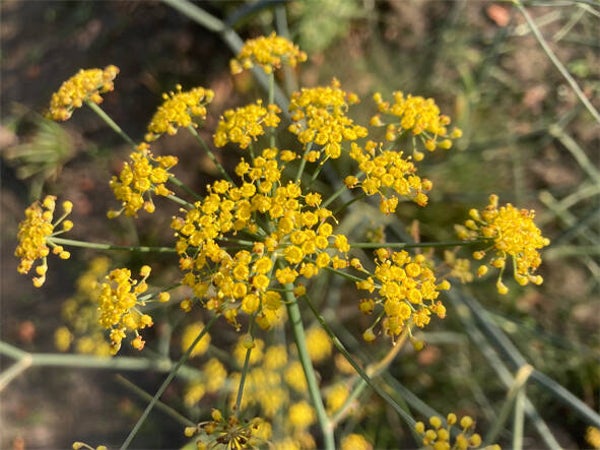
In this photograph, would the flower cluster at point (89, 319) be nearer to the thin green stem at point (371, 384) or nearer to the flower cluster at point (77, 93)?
the flower cluster at point (77, 93)

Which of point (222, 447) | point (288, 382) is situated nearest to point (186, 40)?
point (288, 382)

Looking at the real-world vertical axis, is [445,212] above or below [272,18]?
below

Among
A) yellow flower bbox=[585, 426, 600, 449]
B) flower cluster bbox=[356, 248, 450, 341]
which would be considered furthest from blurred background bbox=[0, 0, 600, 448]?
flower cluster bbox=[356, 248, 450, 341]

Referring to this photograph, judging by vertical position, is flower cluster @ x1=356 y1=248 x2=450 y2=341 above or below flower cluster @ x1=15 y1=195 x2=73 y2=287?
above

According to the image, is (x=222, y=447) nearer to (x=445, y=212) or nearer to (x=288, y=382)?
(x=288, y=382)

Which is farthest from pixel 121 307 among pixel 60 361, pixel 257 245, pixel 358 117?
pixel 358 117

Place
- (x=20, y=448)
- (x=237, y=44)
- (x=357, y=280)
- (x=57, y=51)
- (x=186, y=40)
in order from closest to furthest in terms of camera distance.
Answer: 1. (x=357, y=280)
2. (x=20, y=448)
3. (x=237, y=44)
4. (x=186, y=40)
5. (x=57, y=51)

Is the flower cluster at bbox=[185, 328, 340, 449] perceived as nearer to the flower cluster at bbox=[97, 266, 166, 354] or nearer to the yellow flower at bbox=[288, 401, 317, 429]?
the yellow flower at bbox=[288, 401, 317, 429]
